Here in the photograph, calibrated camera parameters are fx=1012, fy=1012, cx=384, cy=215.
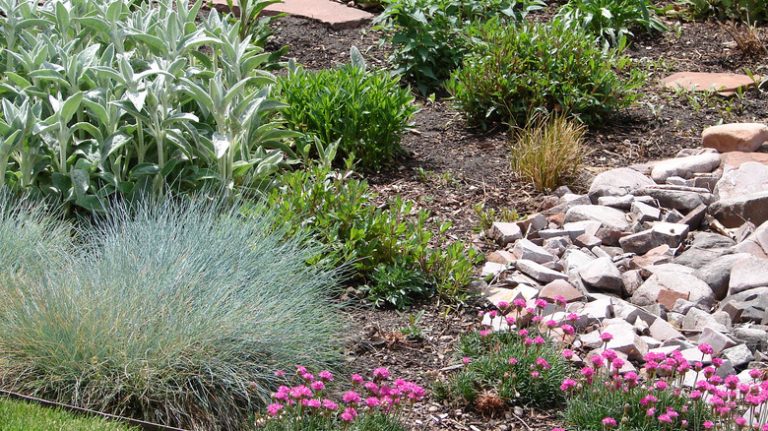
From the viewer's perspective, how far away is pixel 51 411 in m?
3.81

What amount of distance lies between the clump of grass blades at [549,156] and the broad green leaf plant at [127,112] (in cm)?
145

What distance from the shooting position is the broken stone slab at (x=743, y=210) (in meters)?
5.45

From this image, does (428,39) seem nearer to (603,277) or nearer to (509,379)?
(603,277)

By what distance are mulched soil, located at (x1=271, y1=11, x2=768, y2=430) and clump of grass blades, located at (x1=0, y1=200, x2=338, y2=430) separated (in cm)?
38

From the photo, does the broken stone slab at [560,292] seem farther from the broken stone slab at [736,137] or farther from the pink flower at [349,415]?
the broken stone slab at [736,137]

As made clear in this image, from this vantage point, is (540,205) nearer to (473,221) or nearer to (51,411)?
(473,221)

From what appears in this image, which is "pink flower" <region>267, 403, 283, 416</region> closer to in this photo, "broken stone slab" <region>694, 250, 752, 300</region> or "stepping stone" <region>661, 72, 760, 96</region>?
"broken stone slab" <region>694, 250, 752, 300</region>

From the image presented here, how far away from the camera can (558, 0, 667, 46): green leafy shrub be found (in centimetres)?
801

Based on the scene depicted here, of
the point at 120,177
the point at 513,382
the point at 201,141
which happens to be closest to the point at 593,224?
the point at 513,382

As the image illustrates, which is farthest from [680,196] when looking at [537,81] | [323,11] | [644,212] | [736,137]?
[323,11]

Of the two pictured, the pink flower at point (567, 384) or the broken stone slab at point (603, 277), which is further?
the broken stone slab at point (603, 277)

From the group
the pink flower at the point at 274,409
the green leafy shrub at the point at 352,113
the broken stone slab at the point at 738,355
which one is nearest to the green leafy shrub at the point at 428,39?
the green leafy shrub at the point at 352,113

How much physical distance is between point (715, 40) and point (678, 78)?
1046mm

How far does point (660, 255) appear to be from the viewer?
17.2ft
